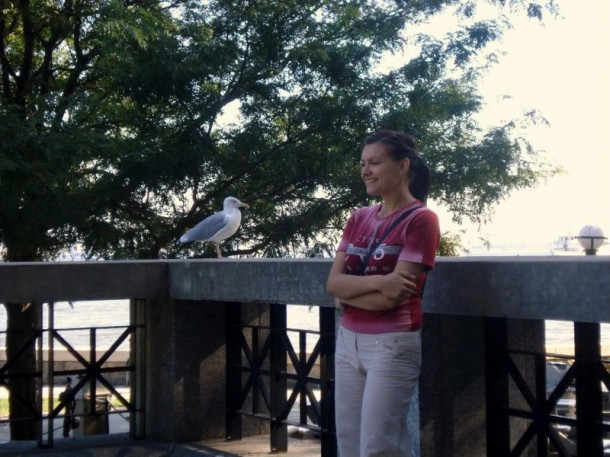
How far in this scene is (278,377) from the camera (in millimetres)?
6219

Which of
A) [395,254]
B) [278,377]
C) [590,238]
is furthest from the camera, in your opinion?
[590,238]

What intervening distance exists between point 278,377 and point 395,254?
9.35ft

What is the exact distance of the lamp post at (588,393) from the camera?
167 inches

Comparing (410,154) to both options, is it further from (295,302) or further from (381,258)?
(295,302)

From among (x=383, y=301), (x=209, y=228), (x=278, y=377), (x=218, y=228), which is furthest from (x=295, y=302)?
(x=209, y=228)

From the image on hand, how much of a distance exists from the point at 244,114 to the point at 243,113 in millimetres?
23

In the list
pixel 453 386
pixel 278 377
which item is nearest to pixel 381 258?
pixel 453 386

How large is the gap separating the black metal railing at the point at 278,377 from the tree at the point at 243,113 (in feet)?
29.9

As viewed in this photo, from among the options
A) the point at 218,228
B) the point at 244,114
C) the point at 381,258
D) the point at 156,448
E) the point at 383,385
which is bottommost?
the point at 156,448

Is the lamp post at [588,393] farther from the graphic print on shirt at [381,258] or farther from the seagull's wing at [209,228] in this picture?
the seagull's wing at [209,228]

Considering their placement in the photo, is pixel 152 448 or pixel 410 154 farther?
pixel 152 448

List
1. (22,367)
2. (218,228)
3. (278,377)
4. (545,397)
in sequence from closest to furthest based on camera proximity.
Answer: (545,397), (278,377), (218,228), (22,367)

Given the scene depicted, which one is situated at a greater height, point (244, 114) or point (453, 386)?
point (244, 114)

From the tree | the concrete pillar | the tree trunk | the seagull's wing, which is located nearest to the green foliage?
the tree
